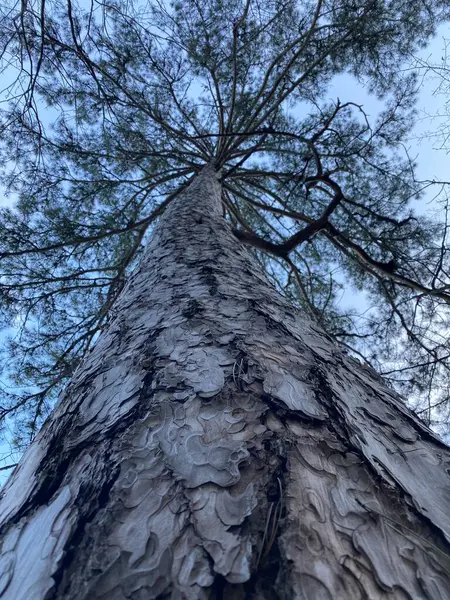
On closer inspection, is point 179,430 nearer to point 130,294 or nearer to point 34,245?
point 130,294

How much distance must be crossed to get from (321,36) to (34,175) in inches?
108

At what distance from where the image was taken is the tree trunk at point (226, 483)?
1.18 ft

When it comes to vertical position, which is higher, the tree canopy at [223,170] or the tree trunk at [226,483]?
the tree canopy at [223,170]

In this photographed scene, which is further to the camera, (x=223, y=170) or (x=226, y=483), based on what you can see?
(x=223, y=170)

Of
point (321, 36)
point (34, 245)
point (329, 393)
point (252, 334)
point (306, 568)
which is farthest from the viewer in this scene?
point (321, 36)

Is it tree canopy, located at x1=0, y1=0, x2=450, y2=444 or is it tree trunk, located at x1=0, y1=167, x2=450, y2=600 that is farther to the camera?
tree canopy, located at x1=0, y1=0, x2=450, y2=444

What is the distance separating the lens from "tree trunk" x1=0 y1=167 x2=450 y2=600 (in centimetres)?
36

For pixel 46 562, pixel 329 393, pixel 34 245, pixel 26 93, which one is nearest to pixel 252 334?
pixel 329 393

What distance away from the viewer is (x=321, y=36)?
11.7 ft

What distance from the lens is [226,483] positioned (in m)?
0.44

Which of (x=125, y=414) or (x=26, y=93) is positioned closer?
(x=125, y=414)

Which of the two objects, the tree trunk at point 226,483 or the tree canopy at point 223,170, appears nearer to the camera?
the tree trunk at point 226,483

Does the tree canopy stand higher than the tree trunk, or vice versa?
the tree canopy

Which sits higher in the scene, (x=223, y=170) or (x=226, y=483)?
(x=223, y=170)
